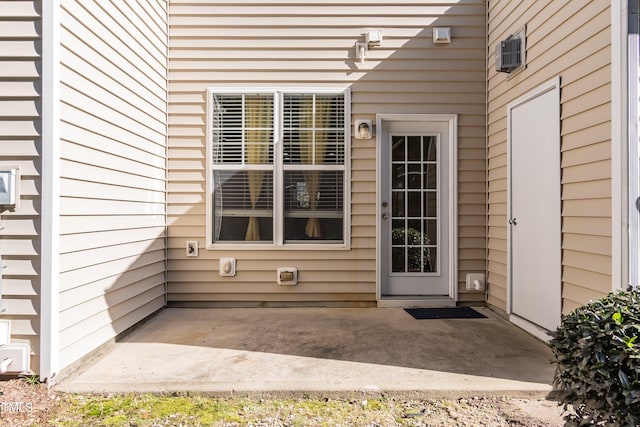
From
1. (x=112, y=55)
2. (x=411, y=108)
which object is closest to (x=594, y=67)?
(x=411, y=108)

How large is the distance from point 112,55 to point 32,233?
1529mm

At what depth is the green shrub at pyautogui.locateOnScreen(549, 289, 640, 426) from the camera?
1438 millimetres

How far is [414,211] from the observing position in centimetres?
429

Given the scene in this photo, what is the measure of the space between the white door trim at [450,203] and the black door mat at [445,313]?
0.32ft

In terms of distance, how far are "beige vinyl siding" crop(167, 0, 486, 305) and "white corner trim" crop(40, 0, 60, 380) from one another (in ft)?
5.79

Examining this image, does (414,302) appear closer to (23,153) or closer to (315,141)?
(315,141)

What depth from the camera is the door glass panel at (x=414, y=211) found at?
4285 millimetres

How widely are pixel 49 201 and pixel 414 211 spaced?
329cm

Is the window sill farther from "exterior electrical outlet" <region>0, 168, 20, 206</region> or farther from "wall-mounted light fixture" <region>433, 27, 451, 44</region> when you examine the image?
"wall-mounted light fixture" <region>433, 27, 451, 44</region>

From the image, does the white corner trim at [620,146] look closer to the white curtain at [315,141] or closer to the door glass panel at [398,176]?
the door glass panel at [398,176]

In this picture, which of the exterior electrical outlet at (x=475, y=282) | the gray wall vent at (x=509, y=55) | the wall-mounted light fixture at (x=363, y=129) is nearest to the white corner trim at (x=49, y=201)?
the wall-mounted light fixture at (x=363, y=129)

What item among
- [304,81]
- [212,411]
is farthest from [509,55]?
[212,411]

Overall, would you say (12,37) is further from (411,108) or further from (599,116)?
(599,116)

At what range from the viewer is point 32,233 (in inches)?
92.0
